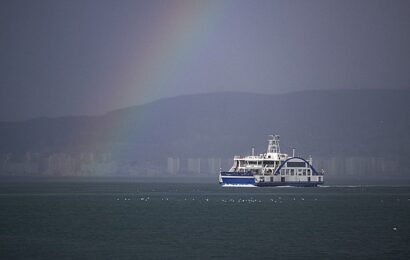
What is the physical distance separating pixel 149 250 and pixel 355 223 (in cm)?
3500

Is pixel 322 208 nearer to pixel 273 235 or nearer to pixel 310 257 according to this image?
pixel 273 235

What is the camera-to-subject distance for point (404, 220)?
113m

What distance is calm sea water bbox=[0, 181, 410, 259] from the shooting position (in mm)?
80200

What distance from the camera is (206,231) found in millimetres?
99875

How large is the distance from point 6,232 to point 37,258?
2233 cm

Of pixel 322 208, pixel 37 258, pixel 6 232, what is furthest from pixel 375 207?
pixel 37 258

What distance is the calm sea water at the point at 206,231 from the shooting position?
263ft

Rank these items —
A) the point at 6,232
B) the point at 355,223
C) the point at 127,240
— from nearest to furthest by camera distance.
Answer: the point at 127,240
the point at 6,232
the point at 355,223

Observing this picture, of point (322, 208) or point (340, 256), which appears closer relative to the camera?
point (340, 256)

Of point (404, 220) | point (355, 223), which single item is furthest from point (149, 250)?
point (404, 220)

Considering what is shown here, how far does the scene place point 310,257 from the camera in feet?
252

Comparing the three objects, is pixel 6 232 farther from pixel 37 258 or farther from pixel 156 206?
pixel 156 206

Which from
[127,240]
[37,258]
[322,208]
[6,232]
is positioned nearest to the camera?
[37,258]

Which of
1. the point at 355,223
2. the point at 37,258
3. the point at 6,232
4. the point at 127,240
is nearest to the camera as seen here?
the point at 37,258
